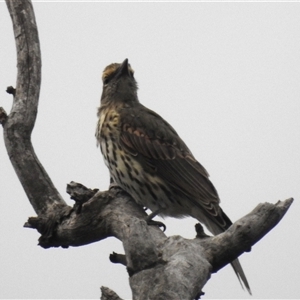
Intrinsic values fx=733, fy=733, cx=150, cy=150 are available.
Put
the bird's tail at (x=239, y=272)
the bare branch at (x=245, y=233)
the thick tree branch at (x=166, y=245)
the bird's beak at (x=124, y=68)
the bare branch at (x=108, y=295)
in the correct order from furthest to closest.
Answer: the bird's beak at (x=124, y=68)
the bird's tail at (x=239, y=272)
the bare branch at (x=245, y=233)
the thick tree branch at (x=166, y=245)
the bare branch at (x=108, y=295)

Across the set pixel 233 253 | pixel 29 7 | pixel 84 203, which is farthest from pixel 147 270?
pixel 29 7

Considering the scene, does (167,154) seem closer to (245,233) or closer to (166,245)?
(166,245)

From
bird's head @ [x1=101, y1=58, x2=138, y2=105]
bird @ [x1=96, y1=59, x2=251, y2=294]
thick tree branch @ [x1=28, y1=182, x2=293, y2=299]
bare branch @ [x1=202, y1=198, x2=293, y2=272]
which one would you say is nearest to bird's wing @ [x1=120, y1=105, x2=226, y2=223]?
bird @ [x1=96, y1=59, x2=251, y2=294]

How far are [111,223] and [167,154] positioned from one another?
7.44ft

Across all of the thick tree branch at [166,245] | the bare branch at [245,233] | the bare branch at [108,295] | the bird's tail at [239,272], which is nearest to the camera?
the bare branch at [108,295]

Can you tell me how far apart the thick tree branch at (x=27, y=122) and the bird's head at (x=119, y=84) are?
5.89 feet

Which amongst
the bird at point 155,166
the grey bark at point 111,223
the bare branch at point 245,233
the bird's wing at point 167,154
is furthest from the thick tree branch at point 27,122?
the bare branch at point 245,233

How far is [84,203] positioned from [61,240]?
50 cm

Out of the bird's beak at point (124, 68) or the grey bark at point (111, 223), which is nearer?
the grey bark at point (111, 223)

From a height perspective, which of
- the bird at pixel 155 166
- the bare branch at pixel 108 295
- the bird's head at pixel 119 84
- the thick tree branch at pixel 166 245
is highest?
the bird's head at pixel 119 84

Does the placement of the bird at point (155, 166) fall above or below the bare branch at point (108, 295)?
above

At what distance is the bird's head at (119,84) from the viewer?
30.6 feet

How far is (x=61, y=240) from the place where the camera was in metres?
6.75

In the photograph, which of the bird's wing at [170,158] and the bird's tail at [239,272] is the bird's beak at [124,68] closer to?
the bird's wing at [170,158]
